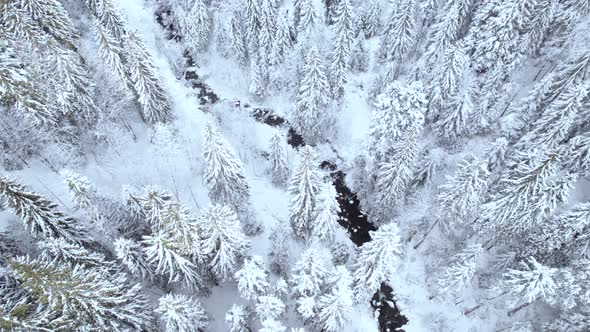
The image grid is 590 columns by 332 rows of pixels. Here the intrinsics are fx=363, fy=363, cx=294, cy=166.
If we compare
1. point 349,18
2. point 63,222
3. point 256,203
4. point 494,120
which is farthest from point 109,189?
point 494,120

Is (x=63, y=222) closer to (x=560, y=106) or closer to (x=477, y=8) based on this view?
(x=560, y=106)

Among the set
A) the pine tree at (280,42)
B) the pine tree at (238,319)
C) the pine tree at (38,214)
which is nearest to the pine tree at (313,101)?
the pine tree at (280,42)

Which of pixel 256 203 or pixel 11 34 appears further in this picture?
pixel 256 203

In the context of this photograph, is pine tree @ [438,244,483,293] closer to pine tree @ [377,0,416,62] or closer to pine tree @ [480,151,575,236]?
pine tree @ [480,151,575,236]

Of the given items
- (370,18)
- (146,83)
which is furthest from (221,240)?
(370,18)

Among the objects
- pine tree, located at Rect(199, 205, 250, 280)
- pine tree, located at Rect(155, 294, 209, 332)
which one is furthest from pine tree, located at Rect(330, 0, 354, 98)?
pine tree, located at Rect(155, 294, 209, 332)

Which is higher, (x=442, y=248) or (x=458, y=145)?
(x=458, y=145)
